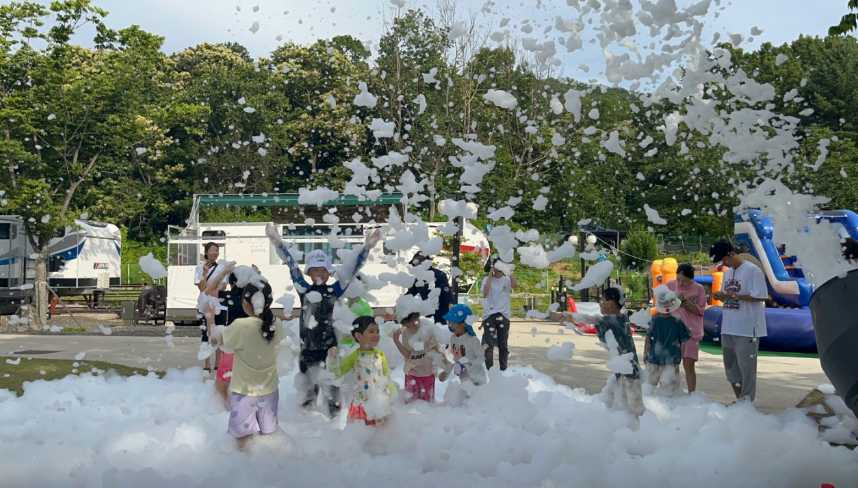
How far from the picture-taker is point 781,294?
15148mm

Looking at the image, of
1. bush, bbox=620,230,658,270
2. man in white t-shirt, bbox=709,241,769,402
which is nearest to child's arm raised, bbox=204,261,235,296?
man in white t-shirt, bbox=709,241,769,402

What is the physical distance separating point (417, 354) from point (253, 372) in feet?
5.13

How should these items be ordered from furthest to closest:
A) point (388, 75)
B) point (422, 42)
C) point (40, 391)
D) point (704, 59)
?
point (388, 75) → point (422, 42) → point (40, 391) → point (704, 59)

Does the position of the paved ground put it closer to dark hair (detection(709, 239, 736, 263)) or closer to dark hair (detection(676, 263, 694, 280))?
dark hair (detection(676, 263, 694, 280))

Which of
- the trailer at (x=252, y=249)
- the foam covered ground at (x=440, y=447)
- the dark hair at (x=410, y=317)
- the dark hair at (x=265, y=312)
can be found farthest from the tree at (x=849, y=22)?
the trailer at (x=252, y=249)

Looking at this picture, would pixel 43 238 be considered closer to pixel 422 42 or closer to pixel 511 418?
pixel 422 42

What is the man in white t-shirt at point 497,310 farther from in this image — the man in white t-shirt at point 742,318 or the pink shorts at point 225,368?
the pink shorts at point 225,368

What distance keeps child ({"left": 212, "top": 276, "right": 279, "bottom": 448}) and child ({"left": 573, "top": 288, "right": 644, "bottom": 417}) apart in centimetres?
277

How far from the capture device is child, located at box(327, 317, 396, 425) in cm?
663

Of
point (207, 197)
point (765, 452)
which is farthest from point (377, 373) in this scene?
point (207, 197)

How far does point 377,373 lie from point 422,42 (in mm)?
12064

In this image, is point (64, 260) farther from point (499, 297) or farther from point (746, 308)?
point (746, 308)

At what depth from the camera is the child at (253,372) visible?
6.15m

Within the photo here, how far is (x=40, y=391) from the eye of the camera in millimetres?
8977
